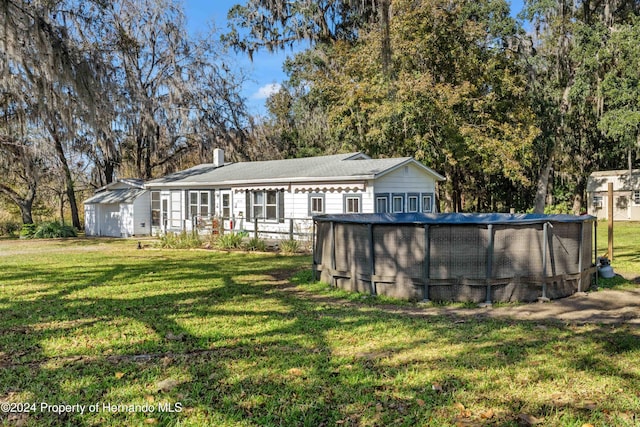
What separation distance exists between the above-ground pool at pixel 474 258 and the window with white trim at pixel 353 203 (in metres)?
9.15

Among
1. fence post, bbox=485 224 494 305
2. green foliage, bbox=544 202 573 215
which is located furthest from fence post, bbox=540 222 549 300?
green foliage, bbox=544 202 573 215

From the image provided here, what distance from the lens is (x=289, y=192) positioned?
18609 mm

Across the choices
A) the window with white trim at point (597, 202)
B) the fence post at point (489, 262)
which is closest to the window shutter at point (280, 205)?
the fence post at point (489, 262)

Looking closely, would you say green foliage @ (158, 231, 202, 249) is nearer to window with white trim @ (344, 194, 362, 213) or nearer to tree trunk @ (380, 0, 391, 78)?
window with white trim @ (344, 194, 362, 213)

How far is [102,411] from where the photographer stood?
11.5ft

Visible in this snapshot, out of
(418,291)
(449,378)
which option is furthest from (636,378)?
(418,291)

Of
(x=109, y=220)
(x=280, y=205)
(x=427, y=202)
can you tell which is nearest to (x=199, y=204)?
(x=280, y=205)

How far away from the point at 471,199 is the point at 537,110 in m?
9.77

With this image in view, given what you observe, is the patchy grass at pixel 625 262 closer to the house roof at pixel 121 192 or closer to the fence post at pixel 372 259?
the fence post at pixel 372 259

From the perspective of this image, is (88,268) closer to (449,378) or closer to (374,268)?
(374,268)

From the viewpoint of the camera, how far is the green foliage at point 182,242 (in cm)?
1609

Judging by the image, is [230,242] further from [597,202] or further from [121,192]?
[597,202]

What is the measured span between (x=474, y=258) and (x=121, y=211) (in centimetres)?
2045

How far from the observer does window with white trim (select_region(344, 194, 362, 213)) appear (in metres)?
16.9
